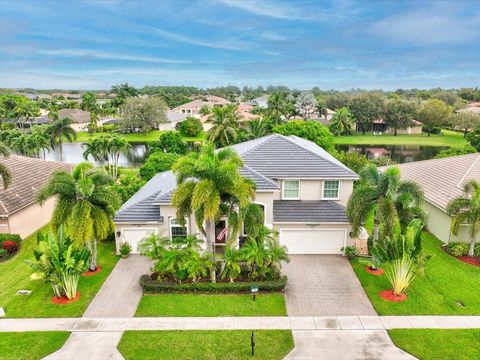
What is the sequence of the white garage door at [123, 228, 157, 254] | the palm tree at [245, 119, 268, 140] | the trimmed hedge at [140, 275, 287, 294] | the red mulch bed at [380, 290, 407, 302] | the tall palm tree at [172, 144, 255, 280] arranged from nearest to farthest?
the tall palm tree at [172, 144, 255, 280]
the red mulch bed at [380, 290, 407, 302]
the trimmed hedge at [140, 275, 287, 294]
the white garage door at [123, 228, 157, 254]
the palm tree at [245, 119, 268, 140]

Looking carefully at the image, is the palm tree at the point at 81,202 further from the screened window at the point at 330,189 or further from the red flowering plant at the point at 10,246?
the screened window at the point at 330,189

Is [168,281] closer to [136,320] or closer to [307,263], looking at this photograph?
[136,320]

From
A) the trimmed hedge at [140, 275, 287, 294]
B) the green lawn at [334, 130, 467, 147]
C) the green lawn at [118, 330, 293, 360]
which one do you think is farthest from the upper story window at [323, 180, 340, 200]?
the green lawn at [334, 130, 467, 147]

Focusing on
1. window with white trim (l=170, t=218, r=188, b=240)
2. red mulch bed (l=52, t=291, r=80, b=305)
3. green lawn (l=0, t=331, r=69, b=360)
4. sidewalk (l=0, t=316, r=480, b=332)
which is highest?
window with white trim (l=170, t=218, r=188, b=240)

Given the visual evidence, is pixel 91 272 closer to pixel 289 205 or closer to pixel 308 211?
pixel 289 205

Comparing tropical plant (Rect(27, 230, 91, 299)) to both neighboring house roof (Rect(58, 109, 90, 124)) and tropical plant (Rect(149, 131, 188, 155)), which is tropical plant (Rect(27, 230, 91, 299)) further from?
neighboring house roof (Rect(58, 109, 90, 124))

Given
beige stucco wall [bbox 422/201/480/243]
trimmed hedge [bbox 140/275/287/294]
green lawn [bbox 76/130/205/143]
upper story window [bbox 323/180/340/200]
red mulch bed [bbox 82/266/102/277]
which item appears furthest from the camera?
green lawn [bbox 76/130/205/143]
